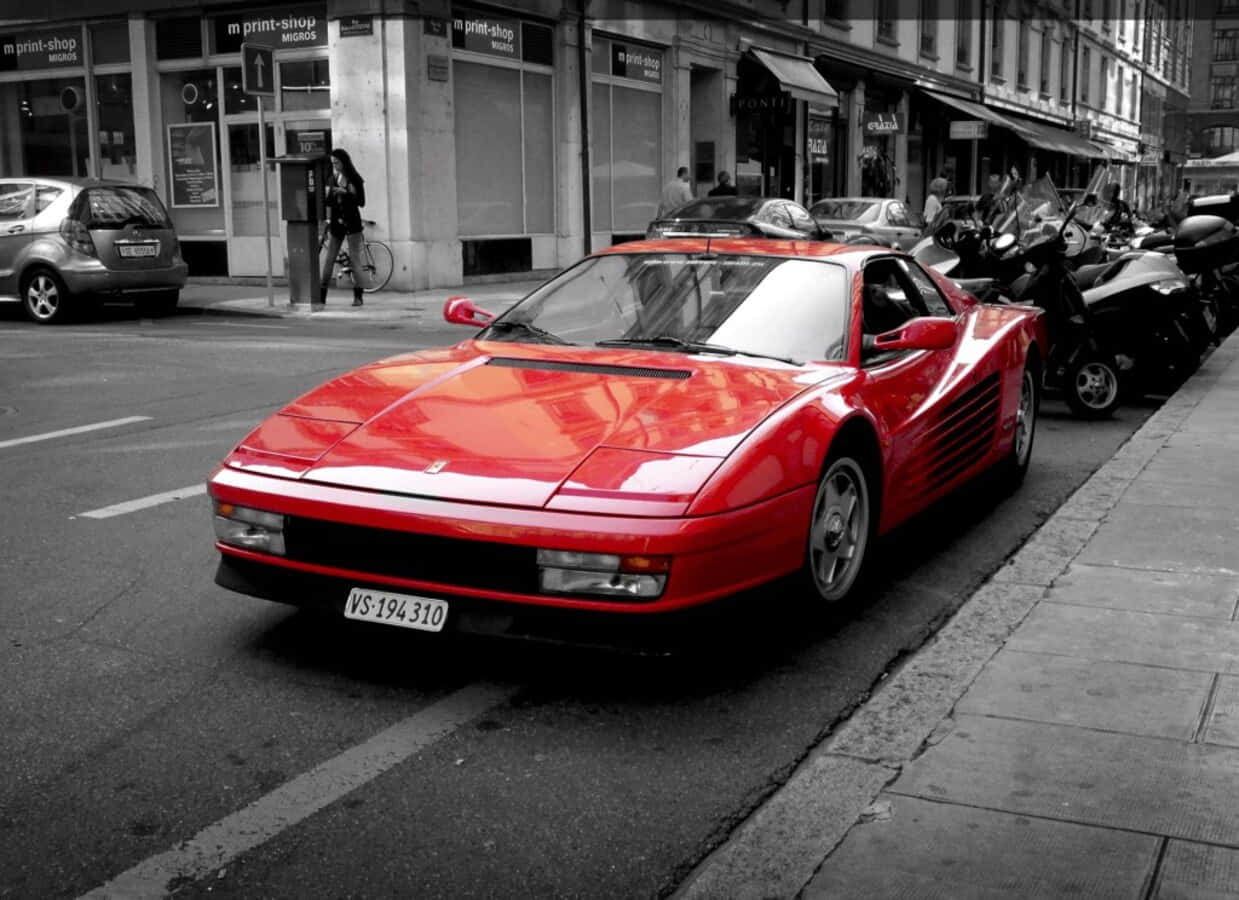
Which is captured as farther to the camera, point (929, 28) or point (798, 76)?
point (929, 28)

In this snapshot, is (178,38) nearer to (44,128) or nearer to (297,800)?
(44,128)

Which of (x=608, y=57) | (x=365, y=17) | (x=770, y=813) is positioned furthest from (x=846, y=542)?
(x=608, y=57)

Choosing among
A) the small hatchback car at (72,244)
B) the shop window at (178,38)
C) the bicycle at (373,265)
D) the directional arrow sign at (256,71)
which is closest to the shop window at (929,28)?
the shop window at (178,38)

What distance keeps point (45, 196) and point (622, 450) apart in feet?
46.0

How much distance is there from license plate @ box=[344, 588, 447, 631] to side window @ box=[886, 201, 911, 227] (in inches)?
862

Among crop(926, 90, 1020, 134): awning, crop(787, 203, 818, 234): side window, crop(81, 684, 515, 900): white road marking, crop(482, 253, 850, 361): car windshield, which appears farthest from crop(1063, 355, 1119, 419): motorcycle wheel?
crop(926, 90, 1020, 134): awning

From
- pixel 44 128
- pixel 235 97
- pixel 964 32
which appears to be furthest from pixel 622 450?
pixel 964 32

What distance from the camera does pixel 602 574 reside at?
395 centimetres

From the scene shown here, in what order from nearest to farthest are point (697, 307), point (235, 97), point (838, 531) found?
point (838, 531) < point (697, 307) < point (235, 97)

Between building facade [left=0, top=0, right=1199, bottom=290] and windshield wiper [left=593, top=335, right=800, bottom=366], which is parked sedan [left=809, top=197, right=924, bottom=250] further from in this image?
windshield wiper [left=593, top=335, right=800, bottom=366]

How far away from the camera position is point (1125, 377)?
1059cm

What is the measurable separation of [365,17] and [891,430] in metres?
16.7

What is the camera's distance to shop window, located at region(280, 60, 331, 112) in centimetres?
2131

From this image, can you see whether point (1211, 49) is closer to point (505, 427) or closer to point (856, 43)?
point (856, 43)
